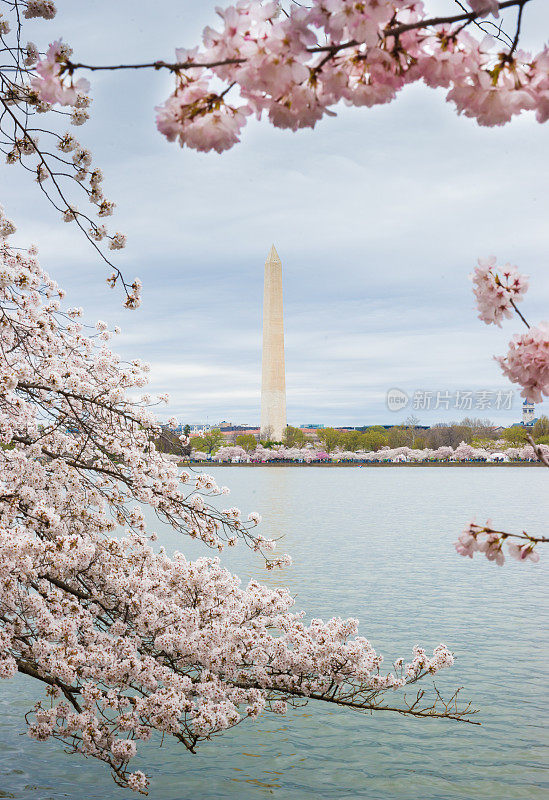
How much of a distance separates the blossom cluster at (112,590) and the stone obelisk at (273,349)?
262ft

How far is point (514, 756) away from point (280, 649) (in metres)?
3.58

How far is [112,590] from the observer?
699 centimetres

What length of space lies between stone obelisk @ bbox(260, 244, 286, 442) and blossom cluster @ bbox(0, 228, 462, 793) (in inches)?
3147

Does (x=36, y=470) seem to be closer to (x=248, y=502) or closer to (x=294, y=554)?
(x=294, y=554)

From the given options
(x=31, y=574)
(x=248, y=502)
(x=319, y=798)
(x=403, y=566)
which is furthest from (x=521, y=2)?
(x=248, y=502)

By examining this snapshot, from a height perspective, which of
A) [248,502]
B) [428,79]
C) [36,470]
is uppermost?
[428,79]

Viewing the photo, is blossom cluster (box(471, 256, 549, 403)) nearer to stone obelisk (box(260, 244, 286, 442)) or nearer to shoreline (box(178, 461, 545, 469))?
stone obelisk (box(260, 244, 286, 442))

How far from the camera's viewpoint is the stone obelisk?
8762 centimetres

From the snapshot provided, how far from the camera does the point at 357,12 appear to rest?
6.54 feet

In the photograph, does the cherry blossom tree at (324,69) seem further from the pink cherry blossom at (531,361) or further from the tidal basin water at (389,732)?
the tidal basin water at (389,732)

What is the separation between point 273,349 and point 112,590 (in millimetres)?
83506

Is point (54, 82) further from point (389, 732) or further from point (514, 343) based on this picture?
point (389, 732)

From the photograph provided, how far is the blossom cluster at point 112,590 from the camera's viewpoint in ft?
20.6

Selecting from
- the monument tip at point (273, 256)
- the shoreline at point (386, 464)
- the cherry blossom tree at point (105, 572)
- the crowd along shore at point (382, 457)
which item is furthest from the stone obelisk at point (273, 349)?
the cherry blossom tree at point (105, 572)
